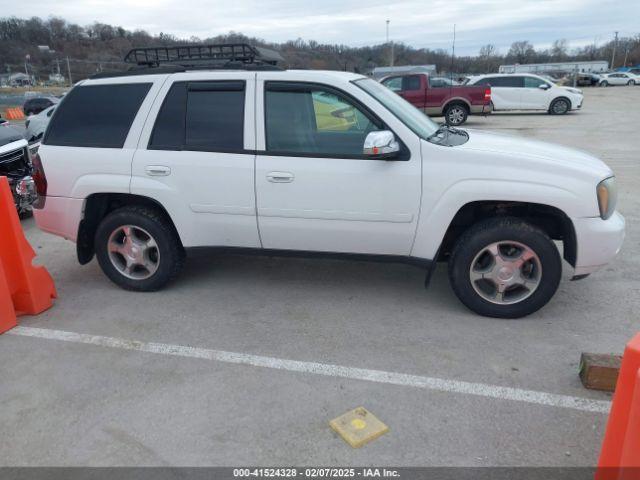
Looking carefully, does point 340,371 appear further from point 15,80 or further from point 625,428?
point 15,80

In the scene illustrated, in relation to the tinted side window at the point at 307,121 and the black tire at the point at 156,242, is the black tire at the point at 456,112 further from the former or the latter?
the black tire at the point at 156,242

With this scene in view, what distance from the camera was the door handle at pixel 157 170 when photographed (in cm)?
427

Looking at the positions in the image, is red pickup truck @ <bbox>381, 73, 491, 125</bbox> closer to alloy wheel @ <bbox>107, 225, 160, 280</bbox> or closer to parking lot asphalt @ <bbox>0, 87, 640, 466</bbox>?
parking lot asphalt @ <bbox>0, 87, 640, 466</bbox>

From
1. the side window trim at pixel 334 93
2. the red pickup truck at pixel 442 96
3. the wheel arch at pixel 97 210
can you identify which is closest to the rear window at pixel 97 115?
the wheel arch at pixel 97 210

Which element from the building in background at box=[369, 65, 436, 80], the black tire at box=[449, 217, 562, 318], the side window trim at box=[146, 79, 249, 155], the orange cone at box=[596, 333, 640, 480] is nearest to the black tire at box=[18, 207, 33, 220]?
the side window trim at box=[146, 79, 249, 155]

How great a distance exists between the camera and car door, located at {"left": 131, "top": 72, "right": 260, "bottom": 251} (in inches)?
164

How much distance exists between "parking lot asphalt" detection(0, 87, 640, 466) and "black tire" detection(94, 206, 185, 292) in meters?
0.13

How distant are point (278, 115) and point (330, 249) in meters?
1.15

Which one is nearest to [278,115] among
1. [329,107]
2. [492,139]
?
[329,107]

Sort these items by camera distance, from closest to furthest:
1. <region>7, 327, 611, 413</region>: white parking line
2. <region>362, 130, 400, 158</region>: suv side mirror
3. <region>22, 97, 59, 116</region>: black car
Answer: <region>7, 327, 611, 413</region>: white parking line < <region>362, 130, 400, 158</region>: suv side mirror < <region>22, 97, 59, 116</region>: black car

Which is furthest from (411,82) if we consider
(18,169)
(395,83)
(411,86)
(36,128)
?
(18,169)

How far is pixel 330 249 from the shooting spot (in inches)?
166

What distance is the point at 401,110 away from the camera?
434cm

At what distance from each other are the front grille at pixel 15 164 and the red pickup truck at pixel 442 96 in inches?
512
